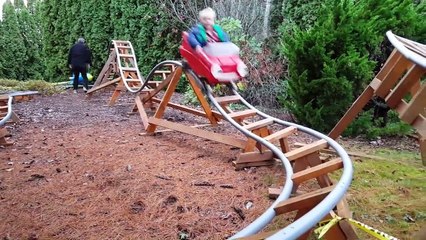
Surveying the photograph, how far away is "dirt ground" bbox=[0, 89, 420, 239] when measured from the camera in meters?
2.94

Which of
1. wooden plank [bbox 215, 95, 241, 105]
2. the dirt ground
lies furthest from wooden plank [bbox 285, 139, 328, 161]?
wooden plank [bbox 215, 95, 241, 105]

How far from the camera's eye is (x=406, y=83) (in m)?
2.40

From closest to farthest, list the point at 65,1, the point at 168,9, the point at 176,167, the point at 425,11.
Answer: the point at 176,167
the point at 425,11
the point at 168,9
the point at 65,1

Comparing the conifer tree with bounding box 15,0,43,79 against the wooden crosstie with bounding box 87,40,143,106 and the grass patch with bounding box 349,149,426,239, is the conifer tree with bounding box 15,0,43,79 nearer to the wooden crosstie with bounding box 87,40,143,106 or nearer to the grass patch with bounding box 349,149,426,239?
the wooden crosstie with bounding box 87,40,143,106

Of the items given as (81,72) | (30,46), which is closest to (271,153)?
(81,72)

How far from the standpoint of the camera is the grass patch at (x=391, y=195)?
299cm

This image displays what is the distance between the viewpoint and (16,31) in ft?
63.1

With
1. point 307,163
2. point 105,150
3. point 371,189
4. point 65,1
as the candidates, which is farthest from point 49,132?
point 65,1

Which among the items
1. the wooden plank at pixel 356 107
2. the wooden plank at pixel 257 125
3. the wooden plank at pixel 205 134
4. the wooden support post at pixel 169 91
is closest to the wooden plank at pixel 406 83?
the wooden plank at pixel 356 107

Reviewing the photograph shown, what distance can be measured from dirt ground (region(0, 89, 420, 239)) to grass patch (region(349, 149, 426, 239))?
80 centimetres

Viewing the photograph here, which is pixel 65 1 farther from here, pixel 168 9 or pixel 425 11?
pixel 425 11

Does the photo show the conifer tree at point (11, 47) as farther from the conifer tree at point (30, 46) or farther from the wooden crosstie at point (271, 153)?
the wooden crosstie at point (271, 153)

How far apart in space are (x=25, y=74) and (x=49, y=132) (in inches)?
614

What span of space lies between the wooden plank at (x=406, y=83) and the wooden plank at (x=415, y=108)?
9 centimetres
